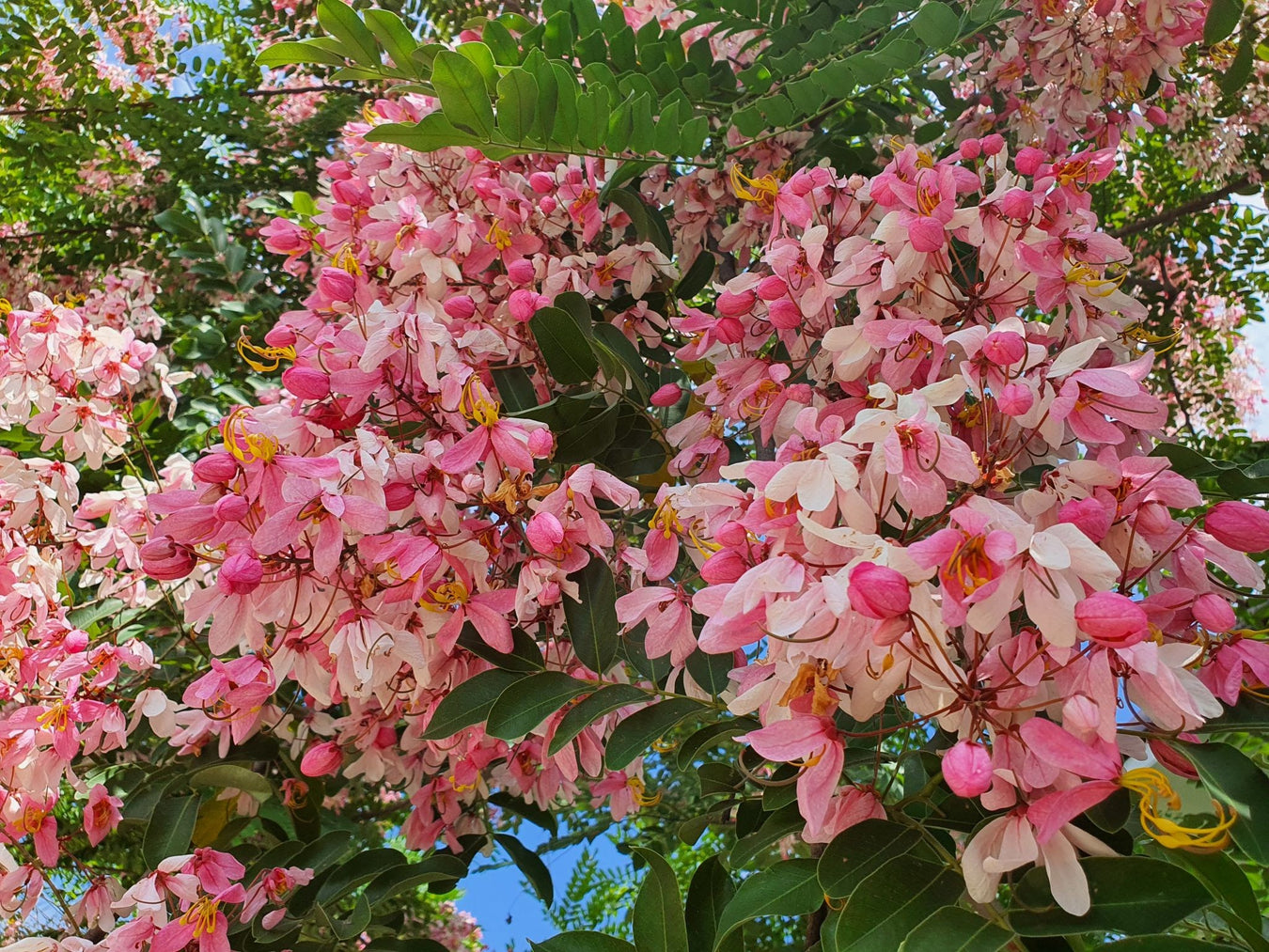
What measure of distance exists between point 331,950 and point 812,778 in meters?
0.66

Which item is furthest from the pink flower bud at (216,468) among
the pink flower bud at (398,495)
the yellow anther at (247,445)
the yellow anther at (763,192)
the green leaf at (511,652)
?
the yellow anther at (763,192)

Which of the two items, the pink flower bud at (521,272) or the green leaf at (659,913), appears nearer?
the green leaf at (659,913)

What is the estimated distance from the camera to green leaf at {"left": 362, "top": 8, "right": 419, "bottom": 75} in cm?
101

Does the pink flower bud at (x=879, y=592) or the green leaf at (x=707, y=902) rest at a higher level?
the pink flower bud at (x=879, y=592)

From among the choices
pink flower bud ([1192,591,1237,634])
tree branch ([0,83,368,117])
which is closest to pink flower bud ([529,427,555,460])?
pink flower bud ([1192,591,1237,634])

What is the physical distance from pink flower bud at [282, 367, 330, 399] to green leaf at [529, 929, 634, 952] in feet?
1.56

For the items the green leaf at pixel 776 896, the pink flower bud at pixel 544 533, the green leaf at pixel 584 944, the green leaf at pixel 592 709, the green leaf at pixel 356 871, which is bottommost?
the green leaf at pixel 356 871

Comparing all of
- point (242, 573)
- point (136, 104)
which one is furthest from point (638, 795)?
point (136, 104)

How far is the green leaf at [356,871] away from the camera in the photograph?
40.7 inches

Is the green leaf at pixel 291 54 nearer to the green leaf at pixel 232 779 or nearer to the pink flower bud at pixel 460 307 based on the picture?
the pink flower bud at pixel 460 307

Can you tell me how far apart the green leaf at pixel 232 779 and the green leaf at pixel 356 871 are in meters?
0.20

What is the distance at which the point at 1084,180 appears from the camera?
2.97 feet

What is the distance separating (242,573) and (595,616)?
289mm

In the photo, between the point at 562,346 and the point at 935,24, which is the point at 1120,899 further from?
the point at 935,24
